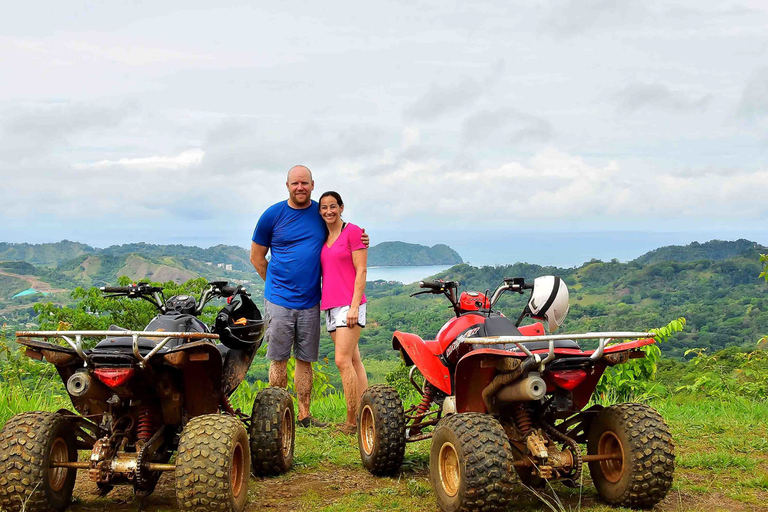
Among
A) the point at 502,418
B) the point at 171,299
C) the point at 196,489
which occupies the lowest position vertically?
the point at 196,489

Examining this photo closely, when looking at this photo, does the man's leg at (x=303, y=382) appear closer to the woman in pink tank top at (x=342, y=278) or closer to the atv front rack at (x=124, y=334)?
the woman in pink tank top at (x=342, y=278)

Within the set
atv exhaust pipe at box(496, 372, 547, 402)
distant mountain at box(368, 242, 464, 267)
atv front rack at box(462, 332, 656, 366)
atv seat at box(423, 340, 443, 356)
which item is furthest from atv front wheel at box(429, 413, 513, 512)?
distant mountain at box(368, 242, 464, 267)

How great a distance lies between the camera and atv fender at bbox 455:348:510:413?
15.8 ft

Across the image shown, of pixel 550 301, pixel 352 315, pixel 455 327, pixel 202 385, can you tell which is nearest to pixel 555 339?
pixel 550 301

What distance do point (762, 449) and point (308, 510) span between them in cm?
407

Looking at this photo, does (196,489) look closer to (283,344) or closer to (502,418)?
(502,418)

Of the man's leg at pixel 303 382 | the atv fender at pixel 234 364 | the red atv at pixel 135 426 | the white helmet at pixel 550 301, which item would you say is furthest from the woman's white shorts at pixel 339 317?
the white helmet at pixel 550 301

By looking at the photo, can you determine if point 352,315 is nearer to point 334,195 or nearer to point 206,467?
point 334,195

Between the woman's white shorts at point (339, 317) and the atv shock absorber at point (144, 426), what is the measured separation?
2.64m

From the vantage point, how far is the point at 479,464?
4348 millimetres

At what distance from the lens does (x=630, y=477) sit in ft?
15.2

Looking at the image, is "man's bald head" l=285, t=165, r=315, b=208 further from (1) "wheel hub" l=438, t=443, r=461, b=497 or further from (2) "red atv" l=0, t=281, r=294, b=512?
(1) "wheel hub" l=438, t=443, r=461, b=497

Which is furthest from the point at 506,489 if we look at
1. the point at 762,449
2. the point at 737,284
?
the point at 737,284

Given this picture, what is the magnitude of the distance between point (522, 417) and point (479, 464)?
26.5 inches
